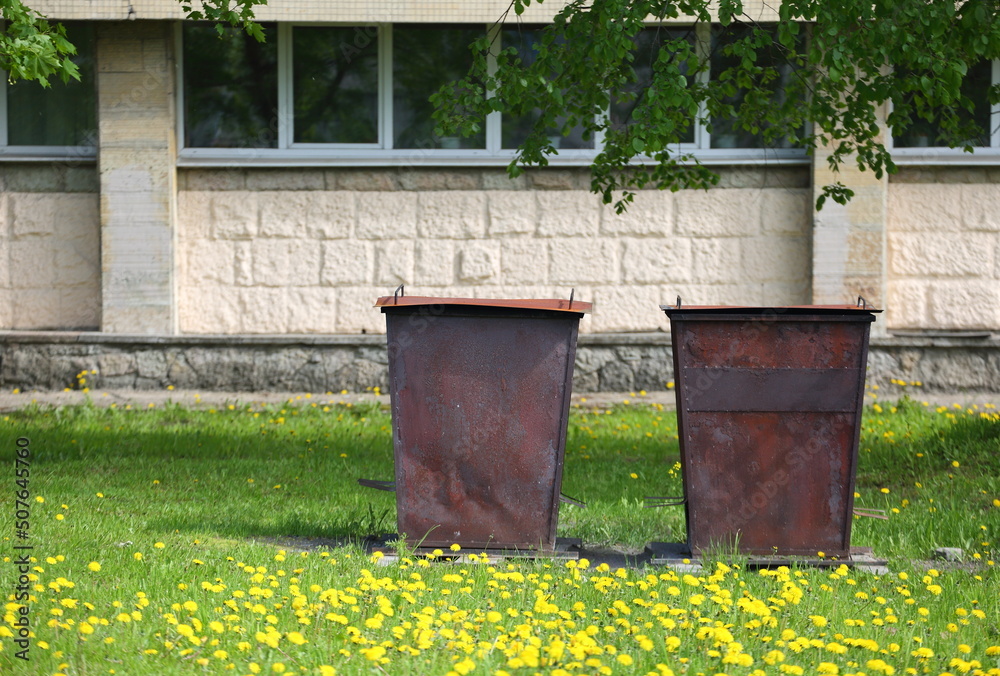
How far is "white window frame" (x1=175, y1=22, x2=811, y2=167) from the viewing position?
10172 mm

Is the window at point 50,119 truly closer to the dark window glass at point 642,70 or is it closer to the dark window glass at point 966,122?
the dark window glass at point 642,70

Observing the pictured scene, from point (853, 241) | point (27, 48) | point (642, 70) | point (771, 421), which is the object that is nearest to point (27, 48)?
point (27, 48)

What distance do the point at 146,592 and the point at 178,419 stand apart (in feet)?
17.2

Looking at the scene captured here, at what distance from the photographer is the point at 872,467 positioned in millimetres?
7027

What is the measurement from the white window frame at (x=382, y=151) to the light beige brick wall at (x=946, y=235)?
46.3 inches

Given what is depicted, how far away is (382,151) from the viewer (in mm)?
10281

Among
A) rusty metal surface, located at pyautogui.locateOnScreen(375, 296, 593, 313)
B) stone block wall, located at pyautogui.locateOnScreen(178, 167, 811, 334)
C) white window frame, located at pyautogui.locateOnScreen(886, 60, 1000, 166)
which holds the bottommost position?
rusty metal surface, located at pyautogui.locateOnScreen(375, 296, 593, 313)

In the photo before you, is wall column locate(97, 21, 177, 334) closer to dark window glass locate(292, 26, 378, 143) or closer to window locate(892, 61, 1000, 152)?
dark window glass locate(292, 26, 378, 143)

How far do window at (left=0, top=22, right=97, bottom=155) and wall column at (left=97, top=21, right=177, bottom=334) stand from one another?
1.16ft

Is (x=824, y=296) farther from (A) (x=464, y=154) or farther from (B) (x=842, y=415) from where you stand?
(B) (x=842, y=415)

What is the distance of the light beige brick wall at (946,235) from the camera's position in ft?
33.6

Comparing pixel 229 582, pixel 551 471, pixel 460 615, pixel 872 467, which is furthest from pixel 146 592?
pixel 872 467

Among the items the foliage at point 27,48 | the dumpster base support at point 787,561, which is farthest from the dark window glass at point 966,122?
the foliage at point 27,48

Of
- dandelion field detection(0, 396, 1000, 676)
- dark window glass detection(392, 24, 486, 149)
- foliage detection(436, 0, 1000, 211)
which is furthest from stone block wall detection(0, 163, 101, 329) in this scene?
foliage detection(436, 0, 1000, 211)
